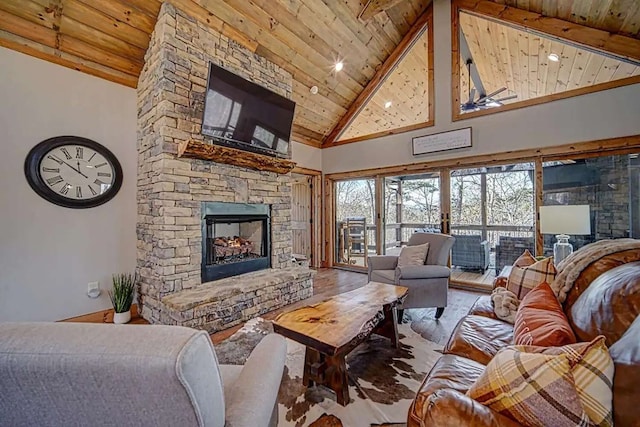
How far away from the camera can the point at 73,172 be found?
2.93m

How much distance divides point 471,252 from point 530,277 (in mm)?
2769

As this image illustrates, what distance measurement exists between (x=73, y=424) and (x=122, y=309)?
2898 millimetres

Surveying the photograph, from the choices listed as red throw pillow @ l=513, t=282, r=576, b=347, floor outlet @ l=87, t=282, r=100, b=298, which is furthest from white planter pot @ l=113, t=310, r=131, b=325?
red throw pillow @ l=513, t=282, r=576, b=347

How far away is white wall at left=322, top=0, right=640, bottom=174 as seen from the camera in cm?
340

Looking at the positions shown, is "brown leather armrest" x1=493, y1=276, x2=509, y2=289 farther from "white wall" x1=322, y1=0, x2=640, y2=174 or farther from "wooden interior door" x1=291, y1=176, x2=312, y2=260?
"wooden interior door" x1=291, y1=176, x2=312, y2=260

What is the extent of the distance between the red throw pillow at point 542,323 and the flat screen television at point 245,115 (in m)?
3.19

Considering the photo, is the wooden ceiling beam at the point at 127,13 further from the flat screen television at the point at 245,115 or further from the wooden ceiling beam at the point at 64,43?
the flat screen television at the point at 245,115

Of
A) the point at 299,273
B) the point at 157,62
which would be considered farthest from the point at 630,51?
the point at 157,62

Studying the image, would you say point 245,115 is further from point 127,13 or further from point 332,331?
point 332,331

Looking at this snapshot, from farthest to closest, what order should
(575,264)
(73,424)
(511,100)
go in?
(511,100), (575,264), (73,424)

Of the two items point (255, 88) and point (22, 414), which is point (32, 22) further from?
point (22, 414)

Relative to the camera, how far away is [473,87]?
4820 mm

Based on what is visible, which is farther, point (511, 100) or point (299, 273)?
point (511, 100)

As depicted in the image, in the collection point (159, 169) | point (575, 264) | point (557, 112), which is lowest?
point (575, 264)
